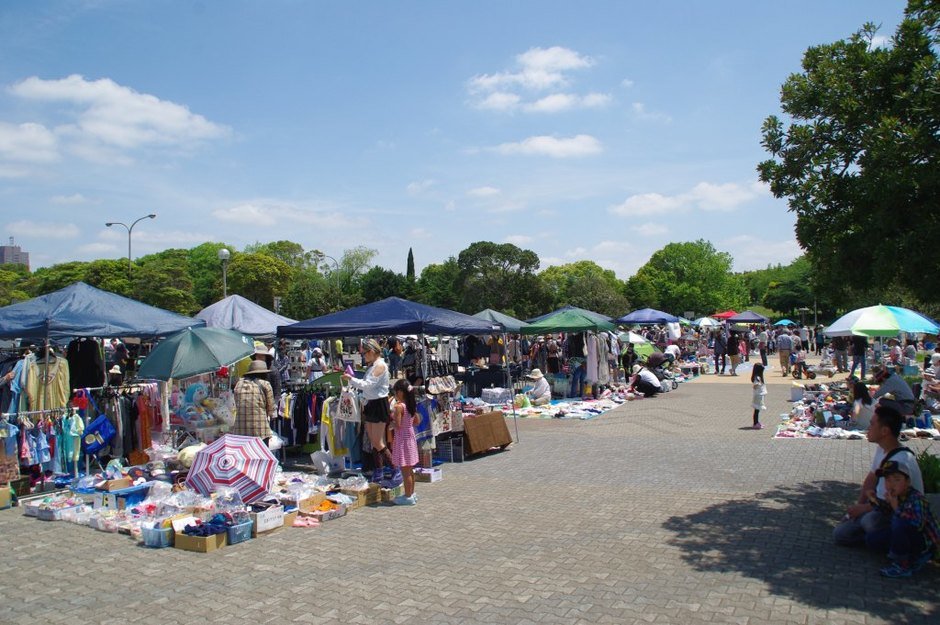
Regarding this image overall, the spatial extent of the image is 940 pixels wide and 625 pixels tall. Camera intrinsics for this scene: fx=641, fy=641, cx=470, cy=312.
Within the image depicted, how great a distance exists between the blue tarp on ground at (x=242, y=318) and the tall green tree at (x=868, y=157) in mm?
11570

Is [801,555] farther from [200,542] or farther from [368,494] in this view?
[200,542]

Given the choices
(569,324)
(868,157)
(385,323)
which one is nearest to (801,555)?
(868,157)

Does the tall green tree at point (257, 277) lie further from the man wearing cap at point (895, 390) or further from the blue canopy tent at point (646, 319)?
the man wearing cap at point (895, 390)

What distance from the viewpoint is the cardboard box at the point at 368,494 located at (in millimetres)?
7863

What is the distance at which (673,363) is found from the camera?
24203 mm

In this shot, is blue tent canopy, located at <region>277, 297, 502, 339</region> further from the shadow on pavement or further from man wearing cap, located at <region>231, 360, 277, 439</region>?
the shadow on pavement

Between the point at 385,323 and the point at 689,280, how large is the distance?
70.8 meters

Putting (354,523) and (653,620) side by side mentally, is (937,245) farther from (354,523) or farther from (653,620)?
(354,523)

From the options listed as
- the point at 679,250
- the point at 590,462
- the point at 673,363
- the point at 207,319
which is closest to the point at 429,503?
the point at 590,462

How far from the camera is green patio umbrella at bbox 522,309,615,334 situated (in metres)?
17.7

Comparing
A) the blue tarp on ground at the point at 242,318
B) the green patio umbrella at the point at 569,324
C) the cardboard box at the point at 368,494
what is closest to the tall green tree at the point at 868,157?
the cardboard box at the point at 368,494

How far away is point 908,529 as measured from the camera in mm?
5098

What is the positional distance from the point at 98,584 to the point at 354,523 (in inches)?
99.2

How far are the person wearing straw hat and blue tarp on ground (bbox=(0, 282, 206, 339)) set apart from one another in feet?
14.5
